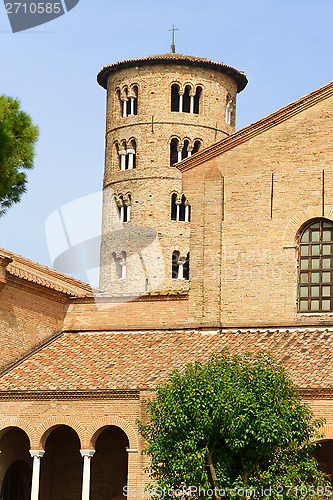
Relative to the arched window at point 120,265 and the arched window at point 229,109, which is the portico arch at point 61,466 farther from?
the arched window at point 229,109

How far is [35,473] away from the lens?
24344 mm

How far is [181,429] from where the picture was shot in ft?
61.4

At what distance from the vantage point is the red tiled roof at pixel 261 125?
26641 mm

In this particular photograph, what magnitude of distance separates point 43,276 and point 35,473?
8.10 m

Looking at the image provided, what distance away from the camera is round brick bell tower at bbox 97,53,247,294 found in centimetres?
5522

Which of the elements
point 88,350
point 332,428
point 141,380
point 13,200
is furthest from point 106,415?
point 13,200

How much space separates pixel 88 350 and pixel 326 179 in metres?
7.85

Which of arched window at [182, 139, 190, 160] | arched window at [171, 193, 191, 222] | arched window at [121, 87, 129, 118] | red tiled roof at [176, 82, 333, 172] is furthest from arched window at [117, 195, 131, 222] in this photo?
red tiled roof at [176, 82, 333, 172]

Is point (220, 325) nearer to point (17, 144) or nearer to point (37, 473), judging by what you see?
point (37, 473)

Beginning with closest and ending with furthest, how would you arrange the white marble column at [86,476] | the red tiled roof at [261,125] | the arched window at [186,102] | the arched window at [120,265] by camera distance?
the white marble column at [86,476] → the red tiled roof at [261,125] → the arched window at [120,265] → the arched window at [186,102]

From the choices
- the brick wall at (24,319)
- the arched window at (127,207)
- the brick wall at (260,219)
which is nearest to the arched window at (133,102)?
the arched window at (127,207)

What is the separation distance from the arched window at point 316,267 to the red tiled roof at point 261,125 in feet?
9.88

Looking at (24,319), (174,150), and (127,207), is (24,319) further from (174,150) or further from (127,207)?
(174,150)

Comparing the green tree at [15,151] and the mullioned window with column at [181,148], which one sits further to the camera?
the mullioned window with column at [181,148]
